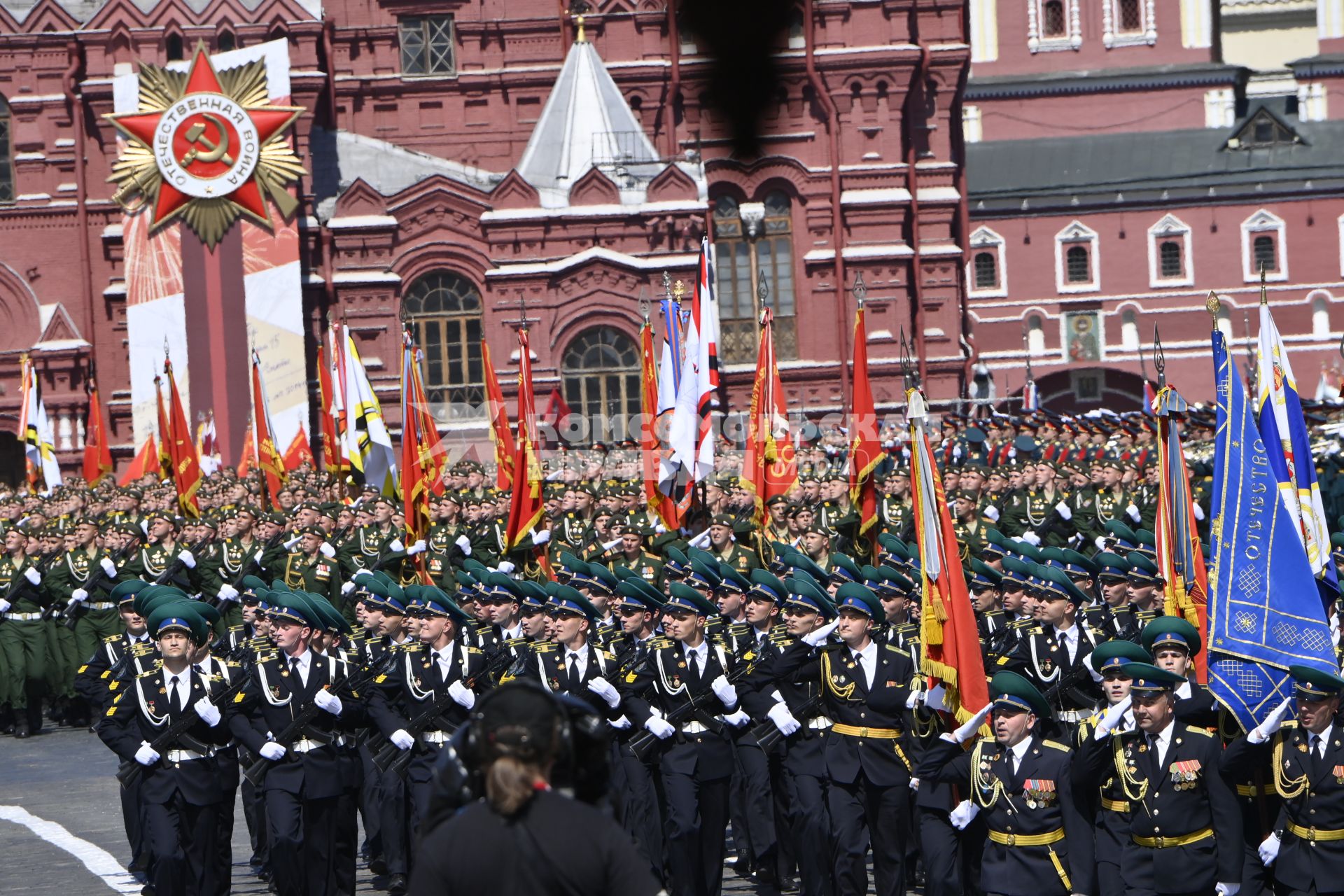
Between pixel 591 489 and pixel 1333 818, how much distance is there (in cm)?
1281

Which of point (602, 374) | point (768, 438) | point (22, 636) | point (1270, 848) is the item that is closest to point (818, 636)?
point (1270, 848)

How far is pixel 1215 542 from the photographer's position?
9867 millimetres

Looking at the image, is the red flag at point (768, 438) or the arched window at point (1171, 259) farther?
the arched window at point (1171, 259)

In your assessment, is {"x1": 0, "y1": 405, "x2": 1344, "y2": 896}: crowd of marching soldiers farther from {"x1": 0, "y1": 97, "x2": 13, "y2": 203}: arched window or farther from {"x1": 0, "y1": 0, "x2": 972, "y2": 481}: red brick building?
{"x1": 0, "y1": 97, "x2": 13, "y2": 203}: arched window

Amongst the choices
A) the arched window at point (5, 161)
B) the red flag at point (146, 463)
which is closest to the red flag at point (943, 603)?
the red flag at point (146, 463)

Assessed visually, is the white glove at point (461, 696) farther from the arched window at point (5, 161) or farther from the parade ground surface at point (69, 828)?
the arched window at point (5, 161)

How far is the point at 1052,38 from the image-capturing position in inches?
2424

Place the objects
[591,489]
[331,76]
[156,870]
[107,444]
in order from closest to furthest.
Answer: [156,870] < [591,489] < [107,444] < [331,76]

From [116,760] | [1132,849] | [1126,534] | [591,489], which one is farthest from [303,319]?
[1132,849]

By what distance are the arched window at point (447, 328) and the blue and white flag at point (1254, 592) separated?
24.3 m

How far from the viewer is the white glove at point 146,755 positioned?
9.61 meters

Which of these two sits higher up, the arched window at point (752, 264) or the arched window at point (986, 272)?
the arched window at point (986, 272)

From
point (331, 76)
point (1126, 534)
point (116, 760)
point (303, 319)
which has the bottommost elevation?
point (116, 760)

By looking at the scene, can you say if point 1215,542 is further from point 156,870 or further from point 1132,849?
point 156,870
